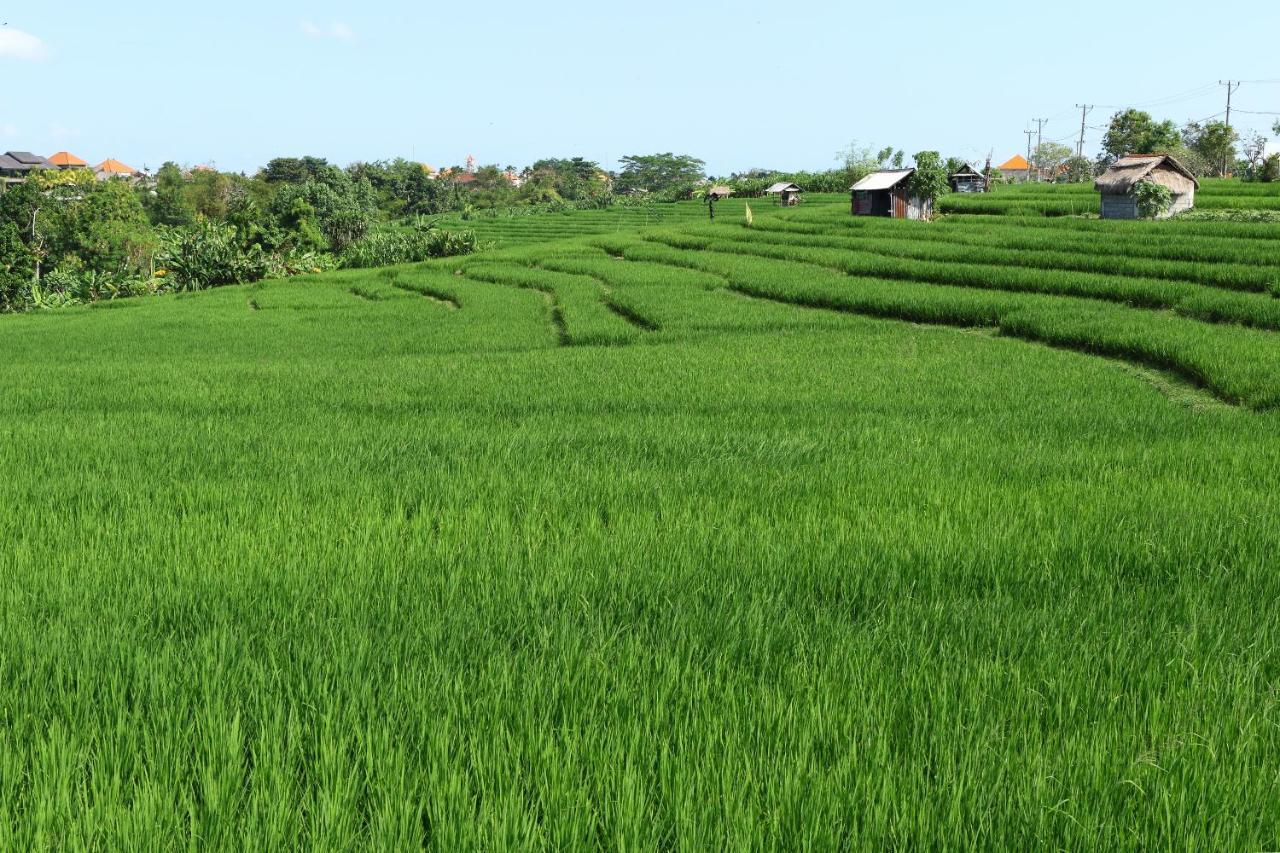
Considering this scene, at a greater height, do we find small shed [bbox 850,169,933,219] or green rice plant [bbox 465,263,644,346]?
small shed [bbox 850,169,933,219]

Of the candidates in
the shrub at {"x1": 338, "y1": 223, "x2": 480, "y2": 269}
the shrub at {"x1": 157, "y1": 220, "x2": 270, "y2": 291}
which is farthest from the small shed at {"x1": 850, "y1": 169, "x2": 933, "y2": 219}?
the shrub at {"x1": 157, "y1": 220, "x2": 270, "y2": 291}

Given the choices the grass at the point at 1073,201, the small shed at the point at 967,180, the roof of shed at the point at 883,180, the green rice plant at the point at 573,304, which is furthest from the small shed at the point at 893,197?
the small shed at the point at 967,180

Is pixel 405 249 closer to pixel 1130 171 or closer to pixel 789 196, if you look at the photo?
pixel 1130 171

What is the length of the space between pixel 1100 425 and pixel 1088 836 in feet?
24.6

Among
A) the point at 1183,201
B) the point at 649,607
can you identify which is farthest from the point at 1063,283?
the point at 1183,201

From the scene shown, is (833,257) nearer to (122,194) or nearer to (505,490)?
(505,490)

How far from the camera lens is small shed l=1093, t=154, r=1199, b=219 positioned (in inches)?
1372

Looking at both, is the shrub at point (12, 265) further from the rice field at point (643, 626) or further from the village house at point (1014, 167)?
the village house at point (1014, 167)

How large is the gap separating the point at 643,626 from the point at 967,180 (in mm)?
65596

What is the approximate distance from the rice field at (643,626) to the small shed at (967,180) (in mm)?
56299

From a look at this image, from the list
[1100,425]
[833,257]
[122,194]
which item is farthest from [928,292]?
[122,194]

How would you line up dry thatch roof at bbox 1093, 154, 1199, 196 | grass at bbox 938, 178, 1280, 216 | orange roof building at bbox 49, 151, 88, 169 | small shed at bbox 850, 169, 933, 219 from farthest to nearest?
orange roof building at bbox 49, 151, 88, 169, small shed at bbox 850, 169, 933, 219, grass at bbox 938, 178, 1280, 216, dry thatch roof at bbox 1093, 154, 1199, 196

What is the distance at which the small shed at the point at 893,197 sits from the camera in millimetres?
43219

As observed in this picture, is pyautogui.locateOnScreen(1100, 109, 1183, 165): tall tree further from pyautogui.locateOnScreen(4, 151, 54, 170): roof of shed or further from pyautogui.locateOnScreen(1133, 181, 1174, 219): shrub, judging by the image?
pyautogui.locateOnScreen(4, 151, 54, 170): roof of shed
